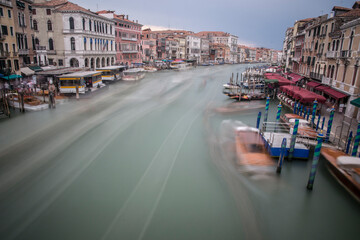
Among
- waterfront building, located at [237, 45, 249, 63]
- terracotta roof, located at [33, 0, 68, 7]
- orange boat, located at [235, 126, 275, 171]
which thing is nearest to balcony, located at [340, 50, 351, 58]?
orange boat, located at [235, 126, 275, 171]

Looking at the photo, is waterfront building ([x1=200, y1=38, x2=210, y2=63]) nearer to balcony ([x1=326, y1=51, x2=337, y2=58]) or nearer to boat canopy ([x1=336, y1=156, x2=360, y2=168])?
balcony ([x1=326, y1=51, x2=337, y2=58])

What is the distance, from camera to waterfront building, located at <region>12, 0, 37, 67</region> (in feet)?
89.8

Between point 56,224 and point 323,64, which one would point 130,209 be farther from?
point 323,64

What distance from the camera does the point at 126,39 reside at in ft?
168

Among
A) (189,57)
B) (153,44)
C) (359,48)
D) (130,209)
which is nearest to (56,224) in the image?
(130,209)

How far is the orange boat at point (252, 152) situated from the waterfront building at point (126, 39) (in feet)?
129

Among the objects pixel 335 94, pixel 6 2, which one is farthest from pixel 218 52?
pixel 335 94

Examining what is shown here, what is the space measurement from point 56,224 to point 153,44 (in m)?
62.8

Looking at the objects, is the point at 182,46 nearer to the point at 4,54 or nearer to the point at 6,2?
the point at 6,2

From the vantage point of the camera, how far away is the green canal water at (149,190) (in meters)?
7.72

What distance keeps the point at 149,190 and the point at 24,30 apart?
29054 millimetres

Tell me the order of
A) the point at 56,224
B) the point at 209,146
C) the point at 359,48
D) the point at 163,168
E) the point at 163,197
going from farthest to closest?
the point at 359,48, the point at 209,146, the point at 163,168, the point at 163,197, the point at 56,224

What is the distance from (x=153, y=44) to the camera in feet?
217

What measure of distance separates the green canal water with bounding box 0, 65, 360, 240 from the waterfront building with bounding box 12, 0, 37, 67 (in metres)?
15.8
